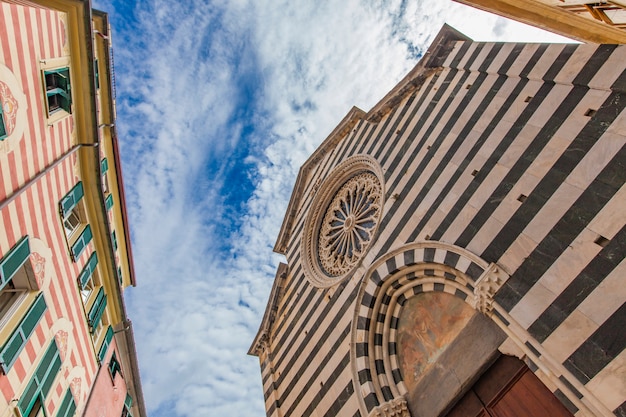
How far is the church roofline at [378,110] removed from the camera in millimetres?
11953

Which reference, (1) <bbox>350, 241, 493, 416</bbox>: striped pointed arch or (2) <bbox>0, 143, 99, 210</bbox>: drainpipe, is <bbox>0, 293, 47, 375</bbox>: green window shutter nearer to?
(2) <bbox>0, 143, 99, 210</bbox>: drainpipe

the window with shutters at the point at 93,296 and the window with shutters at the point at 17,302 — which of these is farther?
the window with shutters at the point at 93,296

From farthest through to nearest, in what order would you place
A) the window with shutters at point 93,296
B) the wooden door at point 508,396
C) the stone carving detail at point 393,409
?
the window with shutters at point 93,296
the stone carving detail at point 393,409
the wooden door at point 508,396

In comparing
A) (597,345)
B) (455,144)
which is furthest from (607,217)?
(455,144)

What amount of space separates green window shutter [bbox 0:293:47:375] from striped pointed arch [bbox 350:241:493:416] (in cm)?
698

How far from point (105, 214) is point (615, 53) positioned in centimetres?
1180

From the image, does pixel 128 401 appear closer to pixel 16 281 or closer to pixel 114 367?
pixel 114 367

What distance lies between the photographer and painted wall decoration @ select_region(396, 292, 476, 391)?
761cm

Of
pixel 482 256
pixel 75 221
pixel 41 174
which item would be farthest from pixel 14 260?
pixel 482 256

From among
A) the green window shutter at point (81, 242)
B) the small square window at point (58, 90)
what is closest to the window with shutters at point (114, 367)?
the green window shutter at point (81, 242)

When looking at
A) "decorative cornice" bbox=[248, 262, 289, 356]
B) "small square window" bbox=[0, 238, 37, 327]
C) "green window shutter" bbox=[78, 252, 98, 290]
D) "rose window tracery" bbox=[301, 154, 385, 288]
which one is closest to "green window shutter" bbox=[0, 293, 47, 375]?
Answer: "small square window" bbox=[0, 238, 37, 327]

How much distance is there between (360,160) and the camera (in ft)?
46.4

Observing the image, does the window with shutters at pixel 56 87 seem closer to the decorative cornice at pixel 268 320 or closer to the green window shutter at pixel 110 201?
the green window shutter at pixel 110 201

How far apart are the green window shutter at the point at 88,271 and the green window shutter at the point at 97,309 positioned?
2.71 feet
